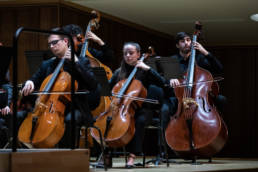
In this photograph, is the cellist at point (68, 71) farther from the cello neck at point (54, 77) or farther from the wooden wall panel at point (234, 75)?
the wooden wall panel at point (234, 75)

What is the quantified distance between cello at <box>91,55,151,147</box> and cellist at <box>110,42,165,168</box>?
97mm

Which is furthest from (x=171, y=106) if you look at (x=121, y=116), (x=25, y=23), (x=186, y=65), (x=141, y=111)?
(x=25, y=23)

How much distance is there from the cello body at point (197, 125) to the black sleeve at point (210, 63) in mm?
252

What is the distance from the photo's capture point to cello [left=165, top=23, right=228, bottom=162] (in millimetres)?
3697

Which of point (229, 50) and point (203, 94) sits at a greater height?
point (229, 50)

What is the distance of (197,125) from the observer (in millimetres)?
3742

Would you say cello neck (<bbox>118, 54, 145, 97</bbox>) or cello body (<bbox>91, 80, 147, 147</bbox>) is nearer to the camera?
cello body (<bbox>91, 80, 147, 147</bbox>)

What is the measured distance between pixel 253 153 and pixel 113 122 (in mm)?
5639

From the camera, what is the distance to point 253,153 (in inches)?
333

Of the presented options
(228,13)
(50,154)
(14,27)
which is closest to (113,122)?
(50,154)

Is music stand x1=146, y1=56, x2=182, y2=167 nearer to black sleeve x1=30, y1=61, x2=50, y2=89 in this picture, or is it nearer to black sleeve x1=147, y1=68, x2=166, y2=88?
black sleeve x1=147, y1=68, x2=166, y2=88

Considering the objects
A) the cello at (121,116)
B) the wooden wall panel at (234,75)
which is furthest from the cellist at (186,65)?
the wooden wall panel at (234,75)

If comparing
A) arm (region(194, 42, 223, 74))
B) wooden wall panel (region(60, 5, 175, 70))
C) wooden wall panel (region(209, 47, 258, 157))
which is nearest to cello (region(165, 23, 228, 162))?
arm (region(194, 42, 223, 74))

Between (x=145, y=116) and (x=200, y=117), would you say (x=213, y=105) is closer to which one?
(x=200, y=117)
